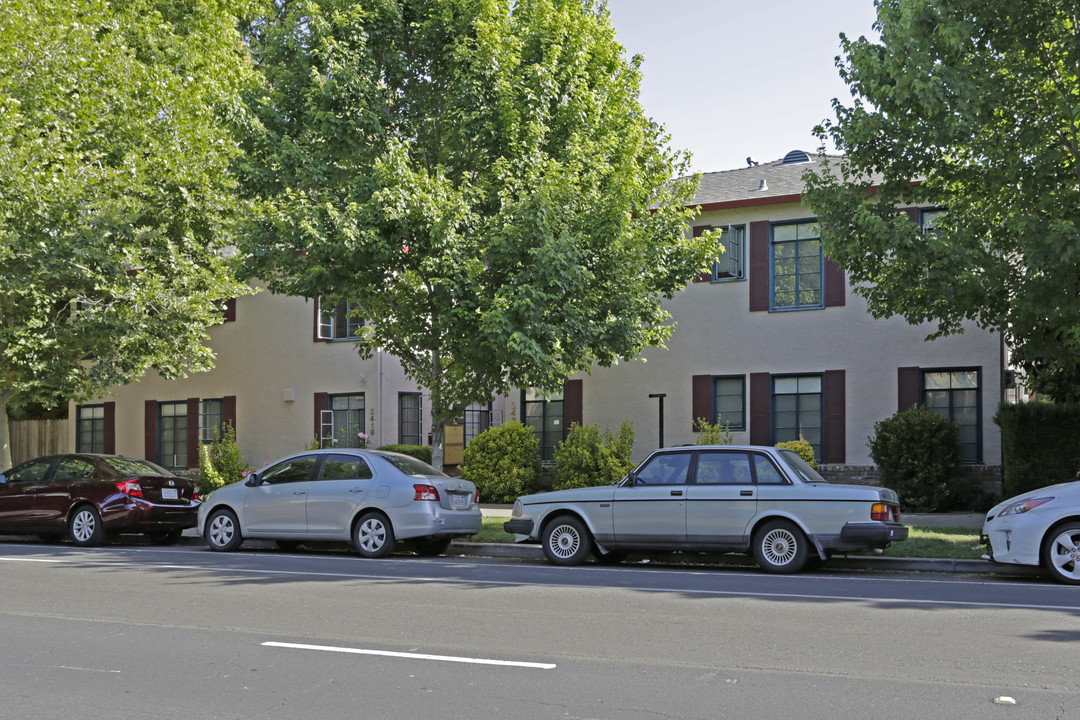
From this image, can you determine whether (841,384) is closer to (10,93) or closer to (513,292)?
(513,292)

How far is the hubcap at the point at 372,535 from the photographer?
47.0ft

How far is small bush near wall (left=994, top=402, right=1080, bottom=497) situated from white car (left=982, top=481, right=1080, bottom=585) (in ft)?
23.6

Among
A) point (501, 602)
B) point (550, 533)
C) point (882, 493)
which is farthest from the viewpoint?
point (550, 533)

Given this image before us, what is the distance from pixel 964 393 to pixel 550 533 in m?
10.5

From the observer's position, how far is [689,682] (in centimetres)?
646

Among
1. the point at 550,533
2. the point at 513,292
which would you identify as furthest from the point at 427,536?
the point at 513,292

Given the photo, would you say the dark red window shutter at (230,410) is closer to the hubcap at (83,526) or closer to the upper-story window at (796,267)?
the hubcap at (83,526)

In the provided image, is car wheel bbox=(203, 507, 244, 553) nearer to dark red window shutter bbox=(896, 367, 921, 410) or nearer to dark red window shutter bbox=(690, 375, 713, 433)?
dark red window shutter bbox=(690, 375, 713, 433)

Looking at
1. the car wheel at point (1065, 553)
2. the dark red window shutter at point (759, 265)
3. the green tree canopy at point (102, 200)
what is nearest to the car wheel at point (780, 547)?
the car wheel at point (1065, 553)

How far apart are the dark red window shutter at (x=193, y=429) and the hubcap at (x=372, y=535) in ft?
50.2

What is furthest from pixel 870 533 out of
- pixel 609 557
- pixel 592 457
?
pixel 592 457

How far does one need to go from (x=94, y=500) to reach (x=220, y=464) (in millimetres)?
9518

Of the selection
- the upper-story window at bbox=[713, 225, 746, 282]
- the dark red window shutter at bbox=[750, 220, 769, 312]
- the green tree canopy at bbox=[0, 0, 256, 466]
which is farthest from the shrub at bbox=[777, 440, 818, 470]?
the green tree canopy at bbox=[0, 0, 256, 466]

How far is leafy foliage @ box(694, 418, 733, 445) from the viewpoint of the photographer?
21188 mm
